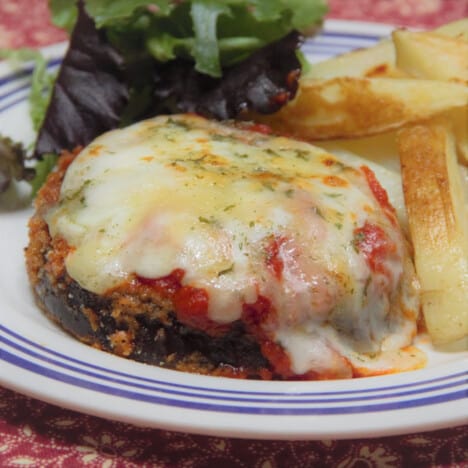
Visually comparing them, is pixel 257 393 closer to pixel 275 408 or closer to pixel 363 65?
pixel 275 408

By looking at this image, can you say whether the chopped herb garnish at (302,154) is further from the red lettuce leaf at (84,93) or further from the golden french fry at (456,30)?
the red lettuce leaf at (84,93)

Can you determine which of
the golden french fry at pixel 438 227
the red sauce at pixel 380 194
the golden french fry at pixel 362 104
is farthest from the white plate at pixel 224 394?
the golden french fry at pixel 362 104

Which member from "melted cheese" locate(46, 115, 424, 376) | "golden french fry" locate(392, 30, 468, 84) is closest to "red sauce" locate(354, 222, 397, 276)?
"melted cheese" locate(46, 115, 424, 376)

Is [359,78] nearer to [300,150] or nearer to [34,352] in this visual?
[300,150]

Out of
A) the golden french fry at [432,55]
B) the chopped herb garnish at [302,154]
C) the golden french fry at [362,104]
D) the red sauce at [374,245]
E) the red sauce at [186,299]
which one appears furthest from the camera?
the golden french fry at [432,55]

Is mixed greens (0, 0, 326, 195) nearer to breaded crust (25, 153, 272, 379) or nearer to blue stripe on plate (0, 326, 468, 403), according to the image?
breaded crust (25, 153, 272, 379)

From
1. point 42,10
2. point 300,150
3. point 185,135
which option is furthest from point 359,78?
point 42,10
